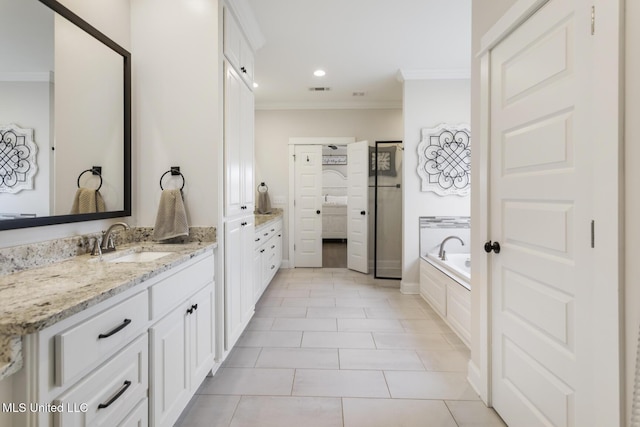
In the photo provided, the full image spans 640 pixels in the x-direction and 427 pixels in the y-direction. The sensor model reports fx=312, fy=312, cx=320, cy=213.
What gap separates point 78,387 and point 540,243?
1747mm

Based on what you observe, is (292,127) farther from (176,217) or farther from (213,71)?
(176,217)

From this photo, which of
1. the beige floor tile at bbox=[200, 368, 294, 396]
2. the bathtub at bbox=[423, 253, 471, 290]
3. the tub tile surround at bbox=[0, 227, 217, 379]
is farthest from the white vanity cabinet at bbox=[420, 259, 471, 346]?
the tub tile surround at bbox=[0, 227, 217, 379]

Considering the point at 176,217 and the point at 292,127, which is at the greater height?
the point at 292,127

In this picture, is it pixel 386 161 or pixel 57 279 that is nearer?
pixel 57 279

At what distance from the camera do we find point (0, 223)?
122 cm

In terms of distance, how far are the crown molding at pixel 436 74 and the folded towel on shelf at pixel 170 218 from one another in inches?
121

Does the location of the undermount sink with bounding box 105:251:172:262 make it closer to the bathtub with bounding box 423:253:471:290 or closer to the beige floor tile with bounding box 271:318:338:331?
the beige floor tile with bounding box 271:318:338:331

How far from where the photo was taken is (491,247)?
5.58 ft

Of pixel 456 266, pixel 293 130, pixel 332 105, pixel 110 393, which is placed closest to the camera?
pixel 110 393

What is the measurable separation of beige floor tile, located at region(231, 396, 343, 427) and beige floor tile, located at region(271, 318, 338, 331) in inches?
37.7

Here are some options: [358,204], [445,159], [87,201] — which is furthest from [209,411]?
[358,204]

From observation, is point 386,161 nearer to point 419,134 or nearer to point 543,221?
point 419,134

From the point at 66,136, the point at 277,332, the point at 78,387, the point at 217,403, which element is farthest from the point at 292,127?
the point at 78,387

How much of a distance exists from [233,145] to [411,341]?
82.4 inches
